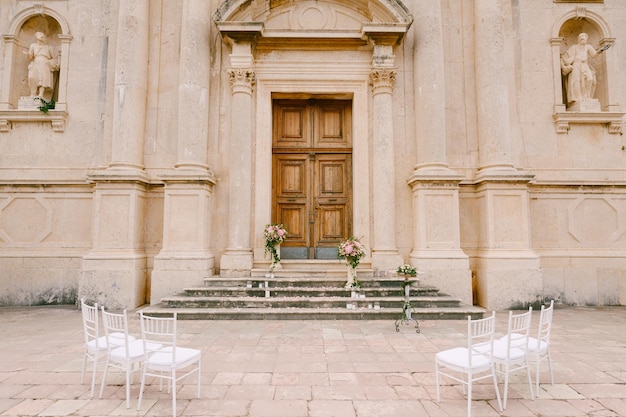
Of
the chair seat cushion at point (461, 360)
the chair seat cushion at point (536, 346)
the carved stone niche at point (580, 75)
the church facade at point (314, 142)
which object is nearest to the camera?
the chair seat cushion at point (461, 360)

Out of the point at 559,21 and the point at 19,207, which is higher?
the point at 559,21

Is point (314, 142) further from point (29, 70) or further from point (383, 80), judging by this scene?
point (29, 70)

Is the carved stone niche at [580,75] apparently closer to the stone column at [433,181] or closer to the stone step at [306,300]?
the stone column at [433,181]

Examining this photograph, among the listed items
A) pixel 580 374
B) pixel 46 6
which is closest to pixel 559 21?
pixel 580 374

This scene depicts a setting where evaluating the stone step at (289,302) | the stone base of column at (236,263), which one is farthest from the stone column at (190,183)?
the stone step at (289,302)

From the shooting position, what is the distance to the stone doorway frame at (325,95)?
8742mm

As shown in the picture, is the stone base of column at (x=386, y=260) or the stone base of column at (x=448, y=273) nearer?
the stone base of column at (x=448, y=273)

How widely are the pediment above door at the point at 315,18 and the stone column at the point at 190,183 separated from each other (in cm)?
72

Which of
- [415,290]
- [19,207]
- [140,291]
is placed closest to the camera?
[415,290]

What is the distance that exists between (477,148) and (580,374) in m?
5.63

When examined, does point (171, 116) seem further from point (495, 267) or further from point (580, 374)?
point (580, 374)

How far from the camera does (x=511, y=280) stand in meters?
7.70

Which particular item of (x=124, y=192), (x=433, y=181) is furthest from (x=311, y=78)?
(x=124, y=192)

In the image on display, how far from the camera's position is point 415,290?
7402mm
